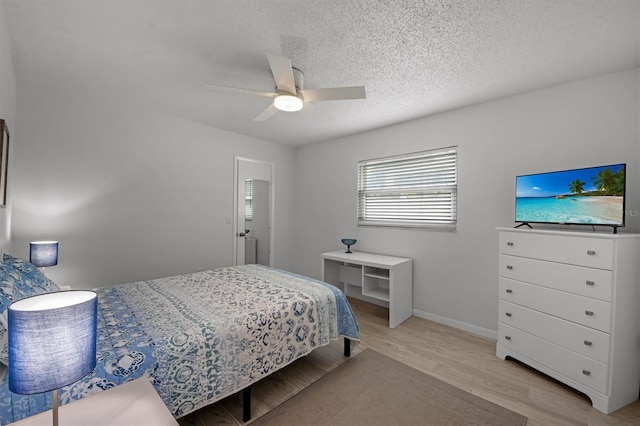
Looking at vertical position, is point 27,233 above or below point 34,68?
below

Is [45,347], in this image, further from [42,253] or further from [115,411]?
[42,253]

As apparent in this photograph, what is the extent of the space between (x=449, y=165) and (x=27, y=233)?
4592 mm

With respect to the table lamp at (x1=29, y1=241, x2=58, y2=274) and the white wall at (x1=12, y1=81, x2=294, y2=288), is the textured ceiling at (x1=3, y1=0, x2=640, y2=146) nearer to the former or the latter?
the white wall at (x1=12, y1=81, x2=294, y2=288)

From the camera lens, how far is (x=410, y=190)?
3697mm

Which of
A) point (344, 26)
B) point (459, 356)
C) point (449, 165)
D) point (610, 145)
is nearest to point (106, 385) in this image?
point (344, 26)

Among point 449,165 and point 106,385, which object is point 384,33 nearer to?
point 449,165

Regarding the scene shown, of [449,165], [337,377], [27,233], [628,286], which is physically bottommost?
[337,377]

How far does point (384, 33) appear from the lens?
187 cm

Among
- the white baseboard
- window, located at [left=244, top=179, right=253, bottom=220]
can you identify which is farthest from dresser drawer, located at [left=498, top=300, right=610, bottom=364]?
window, located at [left=244, top=179, right=253, bottom=220]

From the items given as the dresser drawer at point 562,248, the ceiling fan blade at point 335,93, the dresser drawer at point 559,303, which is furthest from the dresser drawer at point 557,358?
the ceiling fan blade at point 335,93

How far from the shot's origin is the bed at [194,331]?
1318 millimetres

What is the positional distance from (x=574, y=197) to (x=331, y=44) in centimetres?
232

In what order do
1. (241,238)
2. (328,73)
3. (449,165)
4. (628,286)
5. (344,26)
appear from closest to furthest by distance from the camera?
(344,26), (628,286), (328,73), (449,165), (241,238)

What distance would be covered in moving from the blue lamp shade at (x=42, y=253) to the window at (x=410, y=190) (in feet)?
11.5
